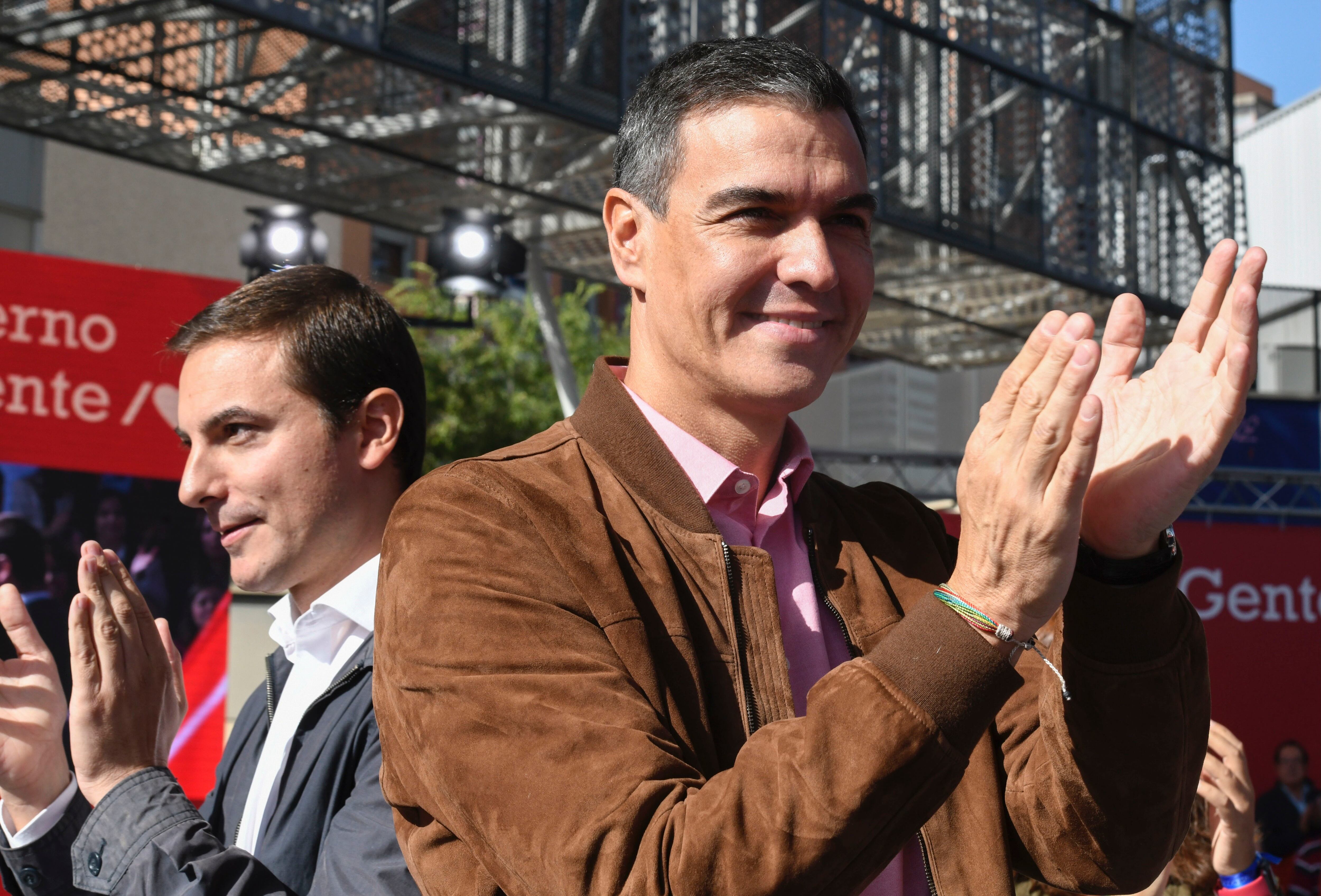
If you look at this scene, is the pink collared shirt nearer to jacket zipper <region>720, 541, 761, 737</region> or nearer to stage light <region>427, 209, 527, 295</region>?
jacket zipper <region>720, 541, 761, 737</region>

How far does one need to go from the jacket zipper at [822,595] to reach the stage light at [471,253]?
673 centimetres

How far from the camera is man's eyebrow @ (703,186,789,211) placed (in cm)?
169

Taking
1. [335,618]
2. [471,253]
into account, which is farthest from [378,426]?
[471,253]

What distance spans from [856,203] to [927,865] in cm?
83

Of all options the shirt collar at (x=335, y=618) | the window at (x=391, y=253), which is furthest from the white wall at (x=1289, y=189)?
the shirt collar at (x=335, y=618)

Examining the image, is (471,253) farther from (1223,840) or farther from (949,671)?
(949,671)

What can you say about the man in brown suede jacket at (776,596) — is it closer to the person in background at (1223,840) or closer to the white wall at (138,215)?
the person in background at (1223,840)

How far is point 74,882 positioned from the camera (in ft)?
7.43

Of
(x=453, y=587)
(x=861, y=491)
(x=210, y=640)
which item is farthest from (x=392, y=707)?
(x=210, y=640)

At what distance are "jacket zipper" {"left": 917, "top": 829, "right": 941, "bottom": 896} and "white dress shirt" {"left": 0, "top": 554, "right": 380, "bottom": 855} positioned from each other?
1034 mm

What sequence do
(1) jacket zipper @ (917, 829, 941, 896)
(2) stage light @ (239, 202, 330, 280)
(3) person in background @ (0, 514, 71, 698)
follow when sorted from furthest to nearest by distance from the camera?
(2) stage light @ (239, 202, 330, 280), (3) person in background @ (0, 514, 71, 698), (1) jacket zipper @ (917, 829, 941, 896)

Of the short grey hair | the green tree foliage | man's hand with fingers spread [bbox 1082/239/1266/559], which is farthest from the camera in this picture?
the green tree foliage

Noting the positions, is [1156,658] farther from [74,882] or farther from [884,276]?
[884,276]

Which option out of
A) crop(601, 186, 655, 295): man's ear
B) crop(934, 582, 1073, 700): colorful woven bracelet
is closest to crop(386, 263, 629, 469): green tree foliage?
crop(601, 186, 655, 295): man's ear
